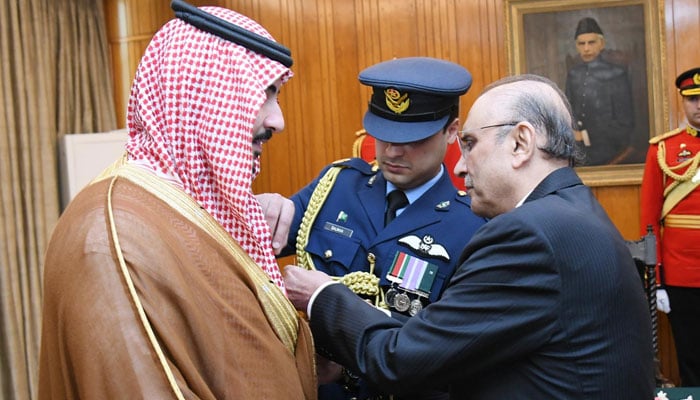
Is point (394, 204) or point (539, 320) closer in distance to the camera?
point (539, 320)

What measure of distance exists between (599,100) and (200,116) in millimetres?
4450

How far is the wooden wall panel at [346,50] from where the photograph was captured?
5.61 meters

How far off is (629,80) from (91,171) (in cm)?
365

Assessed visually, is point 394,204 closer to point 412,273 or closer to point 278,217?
point 412,273

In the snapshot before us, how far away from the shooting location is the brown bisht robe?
138cm

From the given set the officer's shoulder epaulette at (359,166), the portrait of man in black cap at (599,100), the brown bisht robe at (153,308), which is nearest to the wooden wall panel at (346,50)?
the portrait of man in black cap at (599,100)

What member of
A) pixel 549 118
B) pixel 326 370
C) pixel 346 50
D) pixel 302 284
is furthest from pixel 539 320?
pixel 346 50

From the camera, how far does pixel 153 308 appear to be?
1416 millimetres

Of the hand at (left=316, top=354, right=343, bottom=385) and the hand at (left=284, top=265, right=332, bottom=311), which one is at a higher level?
the hand at (left=284, top=265, right=332, bottom=311)

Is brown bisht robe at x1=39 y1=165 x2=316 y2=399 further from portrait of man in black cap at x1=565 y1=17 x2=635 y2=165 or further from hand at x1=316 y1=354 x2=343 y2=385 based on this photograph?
portrait of man in black cap at x1=565 y1=17 x2=635 y2=165

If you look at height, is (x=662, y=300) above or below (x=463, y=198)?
below

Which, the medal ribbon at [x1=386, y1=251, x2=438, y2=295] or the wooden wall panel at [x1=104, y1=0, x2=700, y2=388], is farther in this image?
the wooden wall panel at [x1=104, y1=0, x2=700, y2=388]

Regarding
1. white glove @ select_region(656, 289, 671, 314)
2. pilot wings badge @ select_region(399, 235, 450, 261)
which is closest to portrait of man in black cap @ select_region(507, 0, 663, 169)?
white glove @ select_region(656, 289, 671, 314)

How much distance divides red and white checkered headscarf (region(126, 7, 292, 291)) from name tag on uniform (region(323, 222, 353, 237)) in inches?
26.9
